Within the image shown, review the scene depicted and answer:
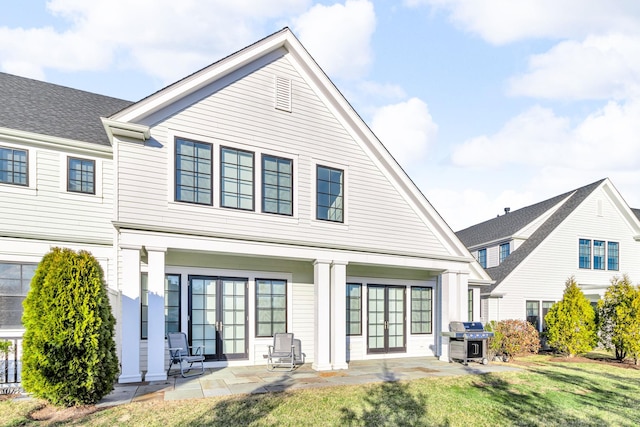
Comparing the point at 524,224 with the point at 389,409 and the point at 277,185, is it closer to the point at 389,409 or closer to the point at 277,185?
the point at 277,185

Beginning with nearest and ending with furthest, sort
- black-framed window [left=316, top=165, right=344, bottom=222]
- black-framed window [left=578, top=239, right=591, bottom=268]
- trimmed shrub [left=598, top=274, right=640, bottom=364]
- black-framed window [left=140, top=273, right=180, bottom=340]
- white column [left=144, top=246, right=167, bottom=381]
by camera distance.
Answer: white column [left=144, top=246, right=167, bottom=381] < black-framed window [left=140, top=273, right=180, bottom=340] < black-framed window [left=316, top=165, right=344, bottom=222] < trimmed shrub [left=598, top=274, right=640, bottom=364] < black-framed window [left=578, top=239, right=591, bottom=268]

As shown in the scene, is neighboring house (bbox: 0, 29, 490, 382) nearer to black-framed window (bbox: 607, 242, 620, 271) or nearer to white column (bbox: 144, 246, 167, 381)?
white column (bbox: 144, 246, 167, 381)

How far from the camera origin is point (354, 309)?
12.3 m

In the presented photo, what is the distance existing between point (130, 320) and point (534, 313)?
15.7 m

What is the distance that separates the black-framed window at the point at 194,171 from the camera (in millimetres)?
9094

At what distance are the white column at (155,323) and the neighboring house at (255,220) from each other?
24mm

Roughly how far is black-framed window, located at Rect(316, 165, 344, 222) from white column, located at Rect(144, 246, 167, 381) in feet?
13.2

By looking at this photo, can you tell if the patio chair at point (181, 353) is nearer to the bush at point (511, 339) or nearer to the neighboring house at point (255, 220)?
the neighboring house at point (255, 220)

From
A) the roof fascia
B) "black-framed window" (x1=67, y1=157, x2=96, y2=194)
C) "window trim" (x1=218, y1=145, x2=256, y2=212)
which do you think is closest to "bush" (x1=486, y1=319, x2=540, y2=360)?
"window trim" (x1=218, y1=145, x2=256, y2=212)

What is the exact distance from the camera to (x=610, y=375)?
36.3 feet

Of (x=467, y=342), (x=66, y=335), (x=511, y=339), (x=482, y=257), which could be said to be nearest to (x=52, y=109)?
(x=66, y=335)

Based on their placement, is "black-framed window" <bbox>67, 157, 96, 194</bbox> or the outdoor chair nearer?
the outdoor chair

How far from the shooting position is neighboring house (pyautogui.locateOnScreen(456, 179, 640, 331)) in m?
17.1

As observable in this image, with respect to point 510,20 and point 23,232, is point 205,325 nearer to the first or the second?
point 23,232
